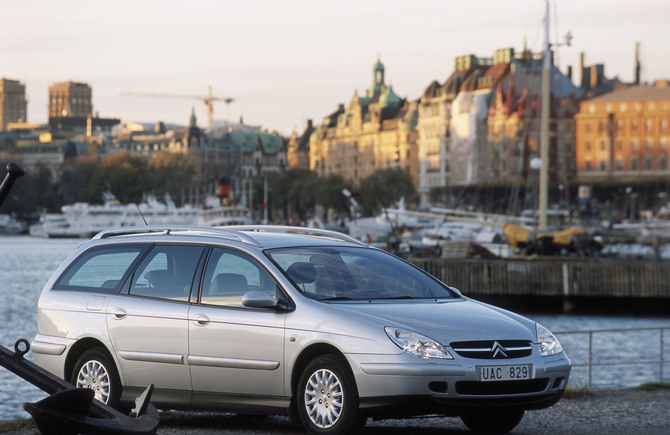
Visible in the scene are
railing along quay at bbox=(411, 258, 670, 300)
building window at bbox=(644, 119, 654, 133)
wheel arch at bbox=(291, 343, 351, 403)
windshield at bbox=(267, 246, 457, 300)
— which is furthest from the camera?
building window at bbox=(644, 119, 654, 133)

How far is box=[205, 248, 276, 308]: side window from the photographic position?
970 centimetres

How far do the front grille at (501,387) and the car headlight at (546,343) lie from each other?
0.24 meters

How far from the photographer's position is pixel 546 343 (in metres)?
9.38

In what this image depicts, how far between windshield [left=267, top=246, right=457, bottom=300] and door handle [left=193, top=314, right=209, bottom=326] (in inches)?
27.1

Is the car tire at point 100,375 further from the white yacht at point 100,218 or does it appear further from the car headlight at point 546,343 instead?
the white yacht at point 100,218

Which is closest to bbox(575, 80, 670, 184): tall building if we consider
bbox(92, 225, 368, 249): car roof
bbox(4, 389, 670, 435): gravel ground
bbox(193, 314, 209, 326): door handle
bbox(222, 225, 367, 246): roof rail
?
bbox(4, 389, 670, 435): gravel ground

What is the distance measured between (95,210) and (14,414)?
168m

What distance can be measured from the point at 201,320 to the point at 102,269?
138cm

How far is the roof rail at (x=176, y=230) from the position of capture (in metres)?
10.1

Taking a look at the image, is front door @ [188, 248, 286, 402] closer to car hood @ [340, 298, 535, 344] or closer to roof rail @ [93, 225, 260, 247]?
roof rail @ [93, 225, 260, 247]

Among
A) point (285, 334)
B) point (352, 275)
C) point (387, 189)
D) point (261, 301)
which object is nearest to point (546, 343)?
point (352, 275)

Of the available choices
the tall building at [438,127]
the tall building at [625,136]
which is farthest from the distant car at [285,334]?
the tall building at [438,127]

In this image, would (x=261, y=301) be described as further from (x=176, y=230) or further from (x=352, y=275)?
(x=176, y=230)

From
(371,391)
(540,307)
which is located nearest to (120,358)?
(371,391)
